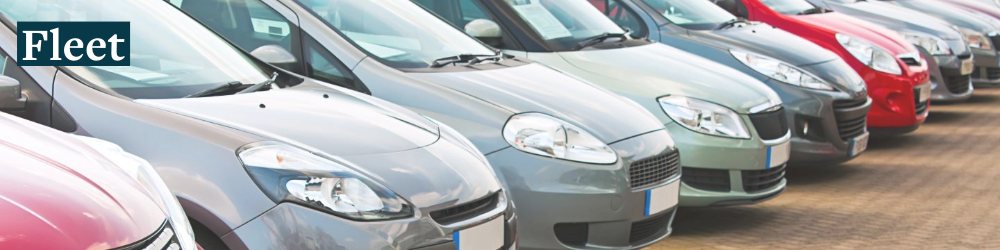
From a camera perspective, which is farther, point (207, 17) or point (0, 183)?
point (207, 17)

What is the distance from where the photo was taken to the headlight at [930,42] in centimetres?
1102

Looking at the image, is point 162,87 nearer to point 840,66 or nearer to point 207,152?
point 207,152

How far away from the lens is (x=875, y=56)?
9.37m

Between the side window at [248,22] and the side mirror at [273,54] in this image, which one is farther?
the side window at [248,22]

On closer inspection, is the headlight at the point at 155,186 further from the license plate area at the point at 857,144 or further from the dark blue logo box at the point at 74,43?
the license plate area at the point at 857,144

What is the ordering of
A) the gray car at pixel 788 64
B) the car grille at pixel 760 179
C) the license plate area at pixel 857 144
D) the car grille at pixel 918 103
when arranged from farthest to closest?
1. the car grille at pixel 918 103
2. the license plate area at pixel 857 144
3. the gray car at pixel 788 64
4. the car grille at pixel 760 179

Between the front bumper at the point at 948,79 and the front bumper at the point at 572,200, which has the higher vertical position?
the front bumper at the point at 572,200

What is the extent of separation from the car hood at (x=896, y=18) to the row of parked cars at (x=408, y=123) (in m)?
3.08

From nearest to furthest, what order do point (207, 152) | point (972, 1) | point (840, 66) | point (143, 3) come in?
1. point (207, 152)
2. point (143, 3)
3. point (840, 66)
4. point (972, 1)

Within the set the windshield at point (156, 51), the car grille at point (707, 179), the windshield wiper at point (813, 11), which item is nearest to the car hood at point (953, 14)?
the windshield wiper at point (813, 11)

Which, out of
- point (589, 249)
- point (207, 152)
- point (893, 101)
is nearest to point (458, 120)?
point (589, 249)

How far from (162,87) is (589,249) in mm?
1814

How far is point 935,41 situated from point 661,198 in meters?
6.54

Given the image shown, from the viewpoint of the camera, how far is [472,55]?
229 inches
